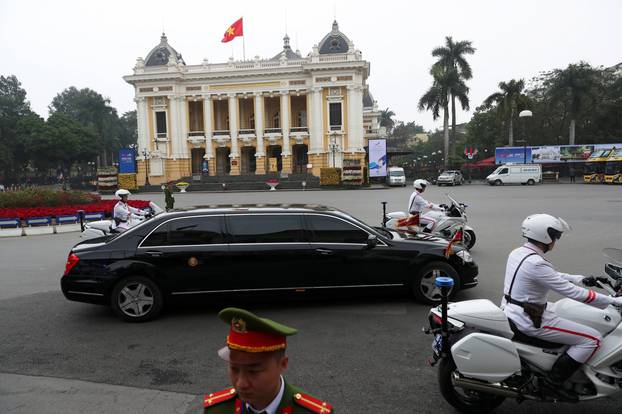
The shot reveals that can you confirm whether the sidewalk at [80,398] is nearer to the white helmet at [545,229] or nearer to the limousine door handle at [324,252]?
the limousine door handle at [324,252]

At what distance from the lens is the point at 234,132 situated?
5400 centimetres

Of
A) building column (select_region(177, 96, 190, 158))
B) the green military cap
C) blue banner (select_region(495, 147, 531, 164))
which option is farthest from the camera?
building column (select_region(177, 96, 190, 158))

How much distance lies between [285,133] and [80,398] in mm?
50530

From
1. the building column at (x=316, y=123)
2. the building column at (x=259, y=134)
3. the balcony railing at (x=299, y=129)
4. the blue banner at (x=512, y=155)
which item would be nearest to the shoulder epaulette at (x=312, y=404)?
the blue banner at (x=512, y=155)

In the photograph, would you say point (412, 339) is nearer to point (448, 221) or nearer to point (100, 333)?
point (100, 333)

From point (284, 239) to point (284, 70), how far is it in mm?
48701

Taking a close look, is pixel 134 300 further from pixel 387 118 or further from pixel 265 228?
pixel 387 118

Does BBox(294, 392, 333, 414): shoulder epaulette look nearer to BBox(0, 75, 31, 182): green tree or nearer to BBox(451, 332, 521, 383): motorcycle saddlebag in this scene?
BBox(451, 332, 521, 383): motorcycle saddlebag

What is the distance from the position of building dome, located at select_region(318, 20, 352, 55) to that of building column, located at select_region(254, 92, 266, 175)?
9.19 metres

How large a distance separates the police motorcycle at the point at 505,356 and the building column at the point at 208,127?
173 ft

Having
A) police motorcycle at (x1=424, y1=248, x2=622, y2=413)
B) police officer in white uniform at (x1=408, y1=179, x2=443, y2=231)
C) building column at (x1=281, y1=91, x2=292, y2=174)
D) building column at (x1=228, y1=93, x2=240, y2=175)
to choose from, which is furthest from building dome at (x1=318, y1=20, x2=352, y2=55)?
police motorcycle at (x1=424, y1=248, x2=622, y2=413)

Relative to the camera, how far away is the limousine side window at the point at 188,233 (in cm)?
620

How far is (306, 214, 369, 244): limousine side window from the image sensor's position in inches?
250

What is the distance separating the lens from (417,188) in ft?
32.6
